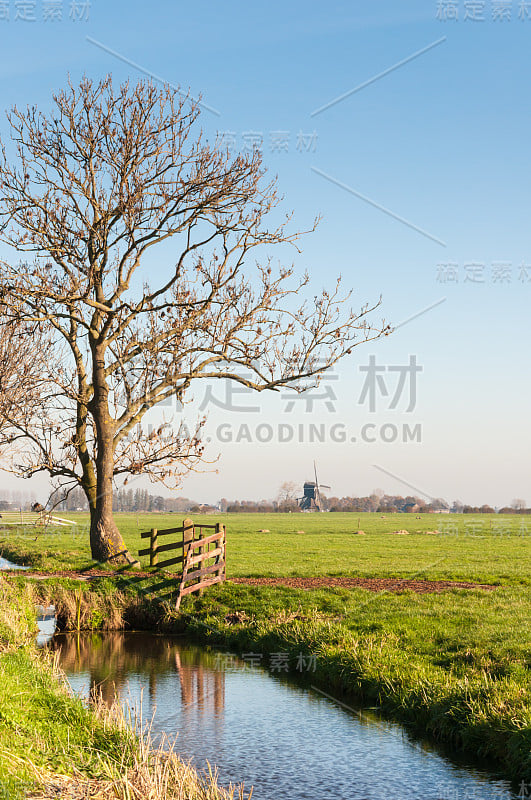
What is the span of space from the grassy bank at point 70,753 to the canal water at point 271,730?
105 cm

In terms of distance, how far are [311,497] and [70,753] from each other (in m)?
169

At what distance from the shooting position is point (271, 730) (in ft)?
41.6

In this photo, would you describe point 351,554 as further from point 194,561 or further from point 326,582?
point 194,561

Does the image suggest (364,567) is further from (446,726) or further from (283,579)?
(446,726)

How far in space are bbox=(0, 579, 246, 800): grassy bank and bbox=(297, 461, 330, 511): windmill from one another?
16318 centimetres

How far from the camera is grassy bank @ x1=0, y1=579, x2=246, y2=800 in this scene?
8359 mm

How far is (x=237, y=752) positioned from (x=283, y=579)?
1671cm

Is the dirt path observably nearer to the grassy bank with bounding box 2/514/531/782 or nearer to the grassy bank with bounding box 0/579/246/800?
the grassy bank with bounding box 2/514/531/782

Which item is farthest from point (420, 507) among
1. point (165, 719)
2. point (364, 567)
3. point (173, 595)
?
point (165, 719)

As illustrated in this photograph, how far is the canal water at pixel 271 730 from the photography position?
1012 centimetres

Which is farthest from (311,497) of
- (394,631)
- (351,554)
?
(394,631)

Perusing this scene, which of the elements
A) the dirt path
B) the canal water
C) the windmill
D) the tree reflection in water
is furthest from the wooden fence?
the windmill

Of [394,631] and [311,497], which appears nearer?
[394,631]

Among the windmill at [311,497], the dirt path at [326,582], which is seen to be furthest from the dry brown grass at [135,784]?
the windmill at [311,497]
